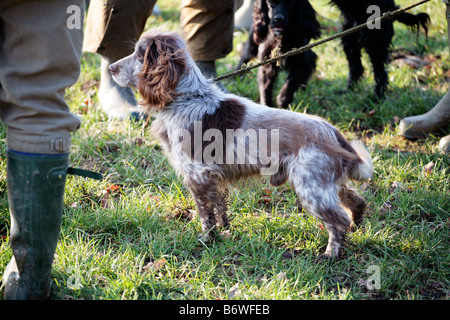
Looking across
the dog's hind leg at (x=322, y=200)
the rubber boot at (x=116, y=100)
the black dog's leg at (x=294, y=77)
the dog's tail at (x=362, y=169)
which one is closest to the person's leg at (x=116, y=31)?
the rubber boot at (x=116, y=100)

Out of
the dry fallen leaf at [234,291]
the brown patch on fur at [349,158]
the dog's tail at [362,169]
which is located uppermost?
the brown patch on fur at [349,158]

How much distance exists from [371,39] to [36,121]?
404 centimetres

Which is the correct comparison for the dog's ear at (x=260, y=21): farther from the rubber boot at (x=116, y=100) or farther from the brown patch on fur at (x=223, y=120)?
the brown patch on fur at (x=223, y=120)

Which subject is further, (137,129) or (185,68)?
(137,129)

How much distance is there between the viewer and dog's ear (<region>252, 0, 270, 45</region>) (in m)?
4.95

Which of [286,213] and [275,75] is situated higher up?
[275,75]

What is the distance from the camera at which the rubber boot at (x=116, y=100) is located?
4535mm

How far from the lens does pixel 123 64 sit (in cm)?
316

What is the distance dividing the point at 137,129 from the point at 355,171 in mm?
2230

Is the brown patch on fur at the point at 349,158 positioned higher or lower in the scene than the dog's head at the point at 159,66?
lower

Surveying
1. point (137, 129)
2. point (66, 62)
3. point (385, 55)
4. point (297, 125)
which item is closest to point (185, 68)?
point (297, 125)

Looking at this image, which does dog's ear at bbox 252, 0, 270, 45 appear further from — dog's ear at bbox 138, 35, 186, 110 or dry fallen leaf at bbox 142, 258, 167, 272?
dry fallen leaf at bbox 142, 258, 167, 272

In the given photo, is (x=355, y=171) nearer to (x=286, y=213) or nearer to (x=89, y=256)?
(x=286, y=213)
